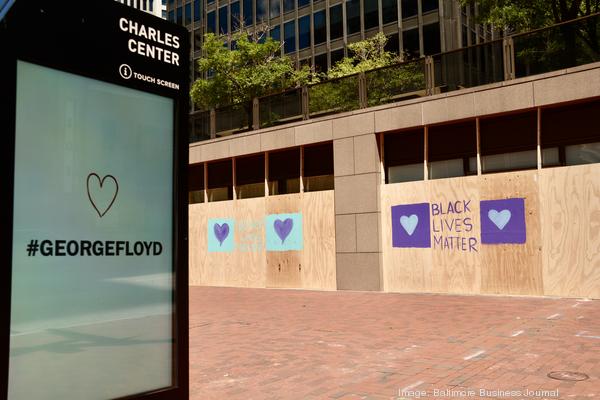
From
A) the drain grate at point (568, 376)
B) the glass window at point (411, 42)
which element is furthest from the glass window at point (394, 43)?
the drain grate at point (568, 376)

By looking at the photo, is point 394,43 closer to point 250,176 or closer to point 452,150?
point 250,176

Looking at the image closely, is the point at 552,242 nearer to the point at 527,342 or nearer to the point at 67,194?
the point at 527,342

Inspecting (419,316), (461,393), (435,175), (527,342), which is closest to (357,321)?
(419,316)

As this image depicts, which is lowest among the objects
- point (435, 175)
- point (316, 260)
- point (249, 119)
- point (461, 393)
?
point (461, 393)

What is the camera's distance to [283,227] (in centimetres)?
1714

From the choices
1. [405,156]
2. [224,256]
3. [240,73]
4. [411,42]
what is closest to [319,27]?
[411,42]

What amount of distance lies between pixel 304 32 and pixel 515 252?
36.6m

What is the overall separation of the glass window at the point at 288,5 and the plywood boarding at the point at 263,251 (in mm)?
31661

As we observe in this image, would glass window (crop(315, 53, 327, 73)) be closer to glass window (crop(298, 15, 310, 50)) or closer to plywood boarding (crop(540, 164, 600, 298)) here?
glass window (crop(298, 15, 310, 50))

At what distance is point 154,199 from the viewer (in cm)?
382

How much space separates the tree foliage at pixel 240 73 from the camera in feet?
78.2

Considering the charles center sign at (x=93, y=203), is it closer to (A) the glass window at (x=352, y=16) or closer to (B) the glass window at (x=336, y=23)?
(A) the glass window at (x=352, y=16)

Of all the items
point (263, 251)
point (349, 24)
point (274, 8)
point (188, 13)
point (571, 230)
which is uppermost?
A: point (188, 13)

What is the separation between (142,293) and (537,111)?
11.6 meters
